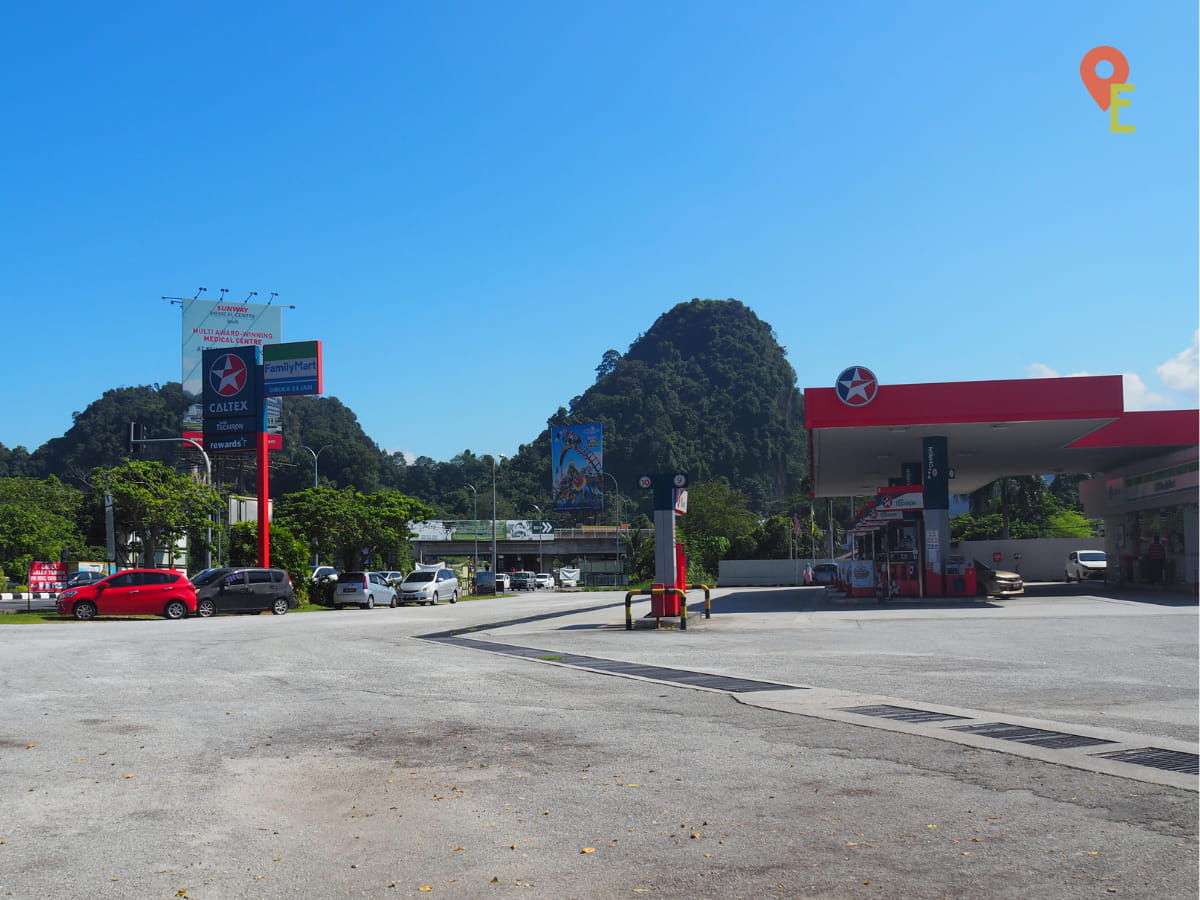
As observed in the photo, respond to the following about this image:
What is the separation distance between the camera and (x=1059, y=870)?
18.4ft

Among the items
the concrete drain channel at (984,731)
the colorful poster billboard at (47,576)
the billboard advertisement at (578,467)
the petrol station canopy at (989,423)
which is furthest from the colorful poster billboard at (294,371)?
the billboard advertisement at (578,467)

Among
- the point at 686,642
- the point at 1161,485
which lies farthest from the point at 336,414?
the point at 686,642

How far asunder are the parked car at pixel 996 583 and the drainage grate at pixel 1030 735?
28.0 metres

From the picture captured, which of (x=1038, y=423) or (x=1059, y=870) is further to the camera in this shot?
(x=1038, y=423)

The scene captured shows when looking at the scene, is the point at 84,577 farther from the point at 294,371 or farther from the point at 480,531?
the point at 480,531

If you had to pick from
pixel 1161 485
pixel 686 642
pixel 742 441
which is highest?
pixel 742 441

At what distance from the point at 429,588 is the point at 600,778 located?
41263 mm

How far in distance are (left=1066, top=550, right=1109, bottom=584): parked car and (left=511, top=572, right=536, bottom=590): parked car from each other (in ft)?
129

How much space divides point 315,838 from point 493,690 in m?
6.98

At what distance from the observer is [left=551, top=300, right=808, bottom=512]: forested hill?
147875 mm

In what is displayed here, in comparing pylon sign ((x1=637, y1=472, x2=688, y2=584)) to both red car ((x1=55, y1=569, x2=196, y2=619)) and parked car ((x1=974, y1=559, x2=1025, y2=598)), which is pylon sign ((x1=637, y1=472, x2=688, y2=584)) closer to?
parked car ((x1=974, y1=559, x2=1025, y2=598))

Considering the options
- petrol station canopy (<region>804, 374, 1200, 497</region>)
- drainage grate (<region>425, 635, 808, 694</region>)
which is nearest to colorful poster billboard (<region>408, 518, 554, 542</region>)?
petrol station canopy (<region>804, 374, 1200, 497</region>)

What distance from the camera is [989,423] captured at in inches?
1277

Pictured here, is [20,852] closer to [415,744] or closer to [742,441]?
[415,744]
